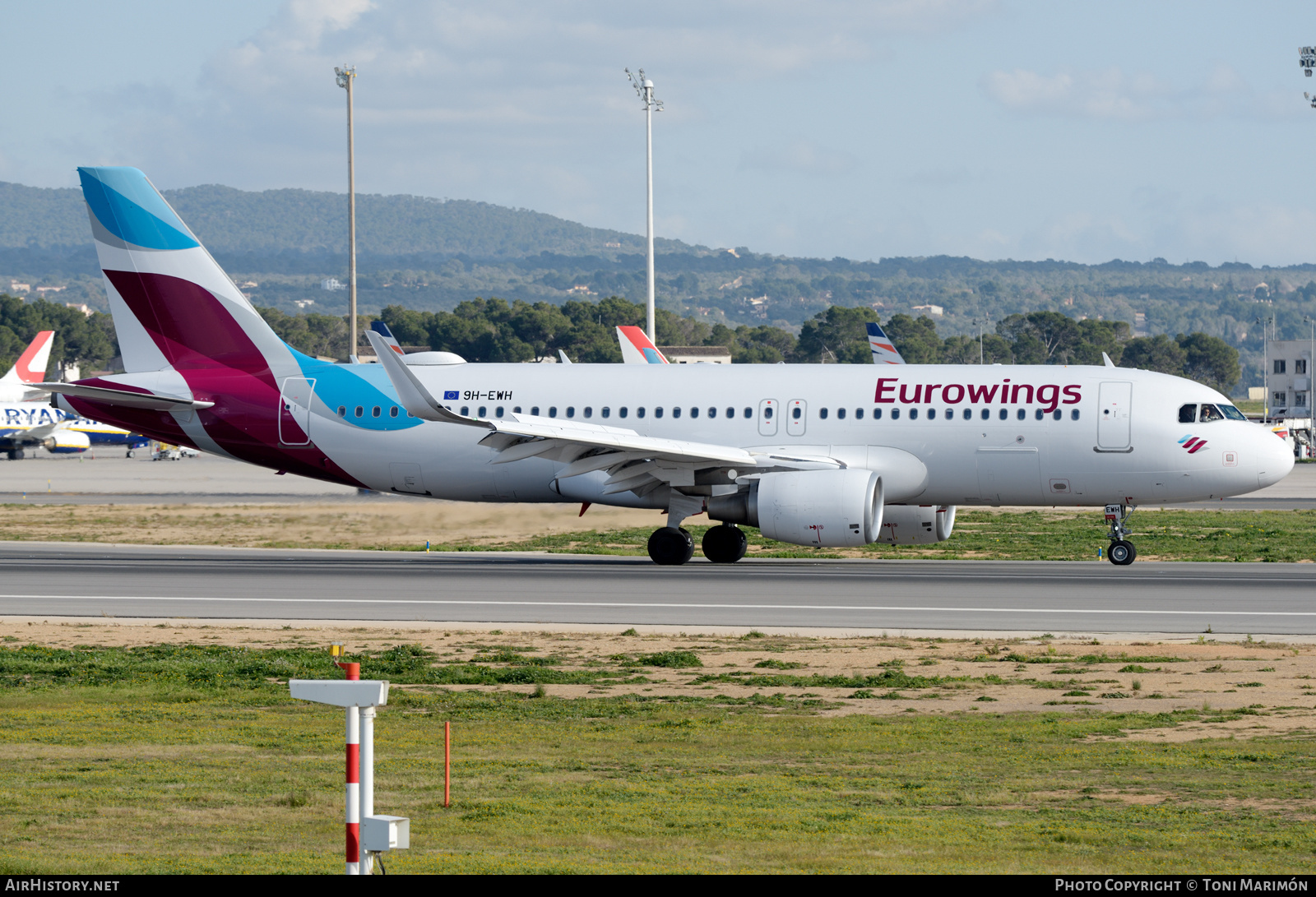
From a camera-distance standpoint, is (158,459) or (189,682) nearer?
(189,682)

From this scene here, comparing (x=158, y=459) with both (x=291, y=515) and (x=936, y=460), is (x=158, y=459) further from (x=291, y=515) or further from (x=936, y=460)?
(x=936, y=460)

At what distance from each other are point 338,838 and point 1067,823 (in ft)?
17.1

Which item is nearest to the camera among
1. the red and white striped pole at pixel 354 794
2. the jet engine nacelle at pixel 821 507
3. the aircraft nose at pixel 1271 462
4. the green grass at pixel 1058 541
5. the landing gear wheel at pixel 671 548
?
the red and white striped pole at pixel 354 794

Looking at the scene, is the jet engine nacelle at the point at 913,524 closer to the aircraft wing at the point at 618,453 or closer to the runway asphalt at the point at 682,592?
the runway asphalt at the point at 682,592

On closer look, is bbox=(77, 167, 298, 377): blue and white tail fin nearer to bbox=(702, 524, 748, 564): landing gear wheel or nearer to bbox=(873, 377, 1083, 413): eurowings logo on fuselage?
bbox=(702, 524, 748, 564): landing gear wheel

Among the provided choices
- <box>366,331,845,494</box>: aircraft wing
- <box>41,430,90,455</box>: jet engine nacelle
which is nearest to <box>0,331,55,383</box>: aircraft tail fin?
<box>41,430,90,455</box>: jet engine nacelle

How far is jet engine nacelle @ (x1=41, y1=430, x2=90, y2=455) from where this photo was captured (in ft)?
339

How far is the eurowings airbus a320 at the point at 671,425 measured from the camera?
1288 inches

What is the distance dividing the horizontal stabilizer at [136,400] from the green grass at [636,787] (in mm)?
17493

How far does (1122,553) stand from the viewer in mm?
33469

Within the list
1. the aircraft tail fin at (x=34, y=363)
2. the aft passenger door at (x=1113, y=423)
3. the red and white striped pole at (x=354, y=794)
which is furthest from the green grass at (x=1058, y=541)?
the aircraft tail fin at (x=34, y=363)

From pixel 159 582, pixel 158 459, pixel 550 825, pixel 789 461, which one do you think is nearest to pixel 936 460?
pixel 789 461

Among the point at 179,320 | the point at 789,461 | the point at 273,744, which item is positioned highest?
the point at 179,320

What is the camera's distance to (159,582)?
30.4 meters
